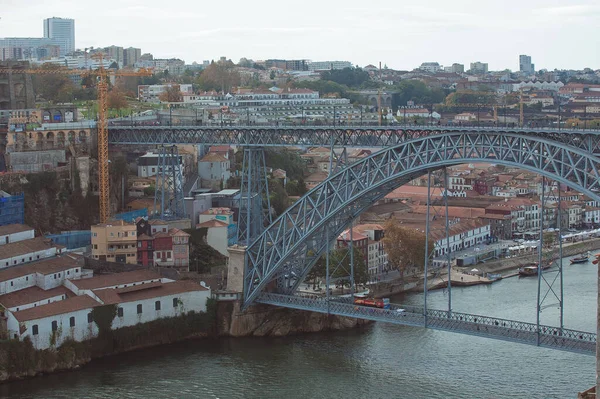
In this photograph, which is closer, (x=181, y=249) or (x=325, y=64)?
(x=181, y=249)

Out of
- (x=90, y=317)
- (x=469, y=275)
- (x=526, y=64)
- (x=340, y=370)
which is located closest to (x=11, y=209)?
(x=90, y=317)

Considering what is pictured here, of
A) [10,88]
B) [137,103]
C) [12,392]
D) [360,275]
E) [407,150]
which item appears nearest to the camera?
[12,392]

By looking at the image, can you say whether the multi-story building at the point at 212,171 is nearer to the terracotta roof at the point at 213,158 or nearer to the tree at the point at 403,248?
the terracotta roof at the point at 213,158

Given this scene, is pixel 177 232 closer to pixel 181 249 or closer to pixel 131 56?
pixel 181 249

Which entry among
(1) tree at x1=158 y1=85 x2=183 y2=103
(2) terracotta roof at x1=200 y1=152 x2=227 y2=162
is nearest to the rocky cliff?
(2) terracotta roof at x1=200 y1=152 x2=227 y2=162

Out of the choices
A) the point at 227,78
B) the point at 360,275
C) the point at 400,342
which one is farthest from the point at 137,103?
the point at 400,342

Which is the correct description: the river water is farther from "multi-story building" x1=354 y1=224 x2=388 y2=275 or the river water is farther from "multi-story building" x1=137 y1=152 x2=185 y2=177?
"multi-story building" x1=137 y1=152 x2=185 y2=177

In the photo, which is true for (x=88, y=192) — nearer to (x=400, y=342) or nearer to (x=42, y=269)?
(x=42, y=269)
